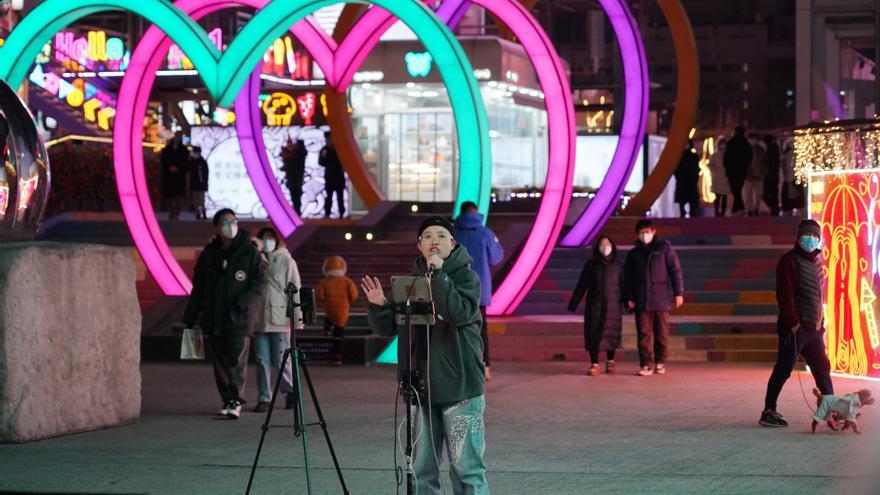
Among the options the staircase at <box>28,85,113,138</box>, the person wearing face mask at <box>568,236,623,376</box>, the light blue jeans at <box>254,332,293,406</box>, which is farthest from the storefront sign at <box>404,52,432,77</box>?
the light blue jeans at <box>254,332,293,406</box>

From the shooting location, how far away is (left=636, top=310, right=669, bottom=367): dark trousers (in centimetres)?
1822

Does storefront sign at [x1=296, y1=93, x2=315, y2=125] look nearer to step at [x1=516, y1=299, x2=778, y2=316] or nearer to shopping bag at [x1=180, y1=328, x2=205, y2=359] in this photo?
step at [x1=516, y1=299, x2=778, y2=316]

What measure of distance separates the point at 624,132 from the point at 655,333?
23.1 feet

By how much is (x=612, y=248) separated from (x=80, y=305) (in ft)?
24.6

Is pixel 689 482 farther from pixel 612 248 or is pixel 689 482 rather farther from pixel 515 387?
pixel 612 248

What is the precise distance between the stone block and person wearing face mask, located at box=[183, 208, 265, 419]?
69 cm

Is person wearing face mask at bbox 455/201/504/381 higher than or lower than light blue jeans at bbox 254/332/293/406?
higher

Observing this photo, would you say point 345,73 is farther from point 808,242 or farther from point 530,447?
point 530,447

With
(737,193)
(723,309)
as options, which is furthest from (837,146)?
(737,193)

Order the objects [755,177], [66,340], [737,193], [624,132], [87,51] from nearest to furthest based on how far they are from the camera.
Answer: [66,340]
[624,132]
[737,193]
[755,177]
[87,51]

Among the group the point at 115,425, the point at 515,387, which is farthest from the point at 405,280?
the point at 515,387

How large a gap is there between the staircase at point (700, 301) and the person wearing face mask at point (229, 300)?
6978mm

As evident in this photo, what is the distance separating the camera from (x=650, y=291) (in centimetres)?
1823

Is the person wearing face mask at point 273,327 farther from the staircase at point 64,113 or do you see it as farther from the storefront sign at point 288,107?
the staircase at point 64,113
